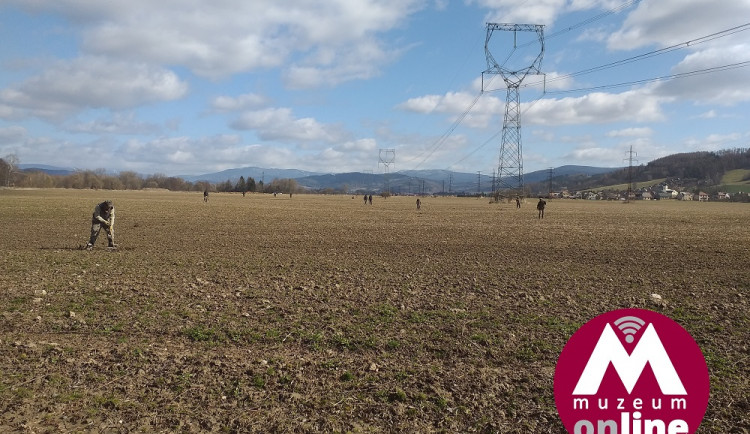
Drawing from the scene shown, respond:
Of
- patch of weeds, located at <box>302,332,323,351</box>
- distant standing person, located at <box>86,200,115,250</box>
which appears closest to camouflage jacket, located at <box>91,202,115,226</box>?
distant standing person, located at <box>86,200,115,250</box>

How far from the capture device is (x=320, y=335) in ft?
25.2

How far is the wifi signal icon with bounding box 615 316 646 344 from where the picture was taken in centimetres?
450

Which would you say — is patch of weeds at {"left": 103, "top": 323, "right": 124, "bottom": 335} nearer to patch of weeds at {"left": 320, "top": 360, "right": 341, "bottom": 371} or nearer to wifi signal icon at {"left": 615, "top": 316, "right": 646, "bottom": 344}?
patch of weeds at {"left": 320, "top": 360, "right": 341, "bottom": 371}

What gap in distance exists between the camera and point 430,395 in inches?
221

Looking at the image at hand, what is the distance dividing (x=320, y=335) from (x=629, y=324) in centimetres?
460

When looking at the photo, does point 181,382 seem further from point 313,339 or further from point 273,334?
point 313,339

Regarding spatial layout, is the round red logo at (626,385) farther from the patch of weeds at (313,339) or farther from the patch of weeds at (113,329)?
the patch of weeds at (113,329)

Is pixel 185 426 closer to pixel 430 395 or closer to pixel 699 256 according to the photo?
pixel 430 395

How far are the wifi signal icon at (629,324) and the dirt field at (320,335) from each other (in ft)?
4.16

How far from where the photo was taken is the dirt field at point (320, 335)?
5.15 metres

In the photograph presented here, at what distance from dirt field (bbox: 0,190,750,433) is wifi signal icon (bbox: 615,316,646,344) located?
1267 mm

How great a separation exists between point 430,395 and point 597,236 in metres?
22.9

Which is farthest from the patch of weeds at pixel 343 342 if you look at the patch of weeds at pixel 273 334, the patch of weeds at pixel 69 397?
the patch of weeds at pixel 69 397

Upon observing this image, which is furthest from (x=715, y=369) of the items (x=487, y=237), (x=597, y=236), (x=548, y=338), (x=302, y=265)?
(x=597, y=236)
